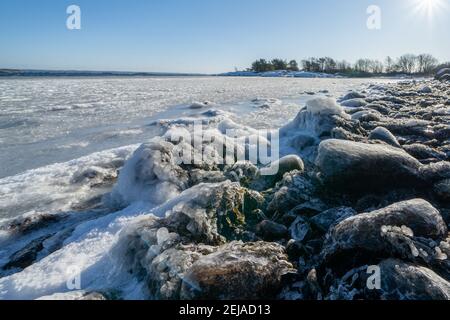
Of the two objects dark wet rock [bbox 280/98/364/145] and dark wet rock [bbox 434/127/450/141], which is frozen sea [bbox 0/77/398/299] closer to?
dark wet rock [bbox 280/98/364/145]

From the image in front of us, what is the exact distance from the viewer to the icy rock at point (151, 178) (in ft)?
11.5

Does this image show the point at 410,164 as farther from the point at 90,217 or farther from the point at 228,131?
the point at 228,131

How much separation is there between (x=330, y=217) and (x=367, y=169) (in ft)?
2.18

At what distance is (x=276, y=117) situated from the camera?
9.93 m

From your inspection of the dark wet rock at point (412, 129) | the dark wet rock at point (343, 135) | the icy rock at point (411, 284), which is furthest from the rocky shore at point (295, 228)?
the dark wet rock at point (412, 129)

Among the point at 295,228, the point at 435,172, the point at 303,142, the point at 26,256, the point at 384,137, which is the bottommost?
the point at 26,256

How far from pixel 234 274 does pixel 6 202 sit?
3.23 m

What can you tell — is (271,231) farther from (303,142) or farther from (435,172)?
(303,142)

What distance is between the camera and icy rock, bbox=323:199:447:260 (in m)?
1.89

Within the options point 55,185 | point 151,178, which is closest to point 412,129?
point 151,178

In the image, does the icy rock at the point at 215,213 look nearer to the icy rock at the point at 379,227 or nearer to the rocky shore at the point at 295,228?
the rocky shore at the point at 295,228

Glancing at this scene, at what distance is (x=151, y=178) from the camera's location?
12.1 feet
